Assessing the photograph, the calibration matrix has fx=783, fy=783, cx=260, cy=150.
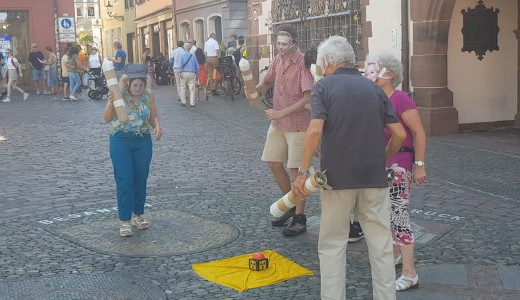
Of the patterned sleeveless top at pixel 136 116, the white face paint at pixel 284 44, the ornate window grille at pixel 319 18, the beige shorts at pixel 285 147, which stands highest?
the ornate window grille at pixel 319 18

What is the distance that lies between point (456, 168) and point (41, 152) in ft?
21.1

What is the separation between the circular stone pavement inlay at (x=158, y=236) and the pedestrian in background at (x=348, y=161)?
190 centimetres

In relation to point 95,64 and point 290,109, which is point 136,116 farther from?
point 95,64

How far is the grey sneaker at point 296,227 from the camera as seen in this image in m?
6.52

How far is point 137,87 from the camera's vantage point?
665cm

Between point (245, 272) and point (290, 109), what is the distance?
1.53m

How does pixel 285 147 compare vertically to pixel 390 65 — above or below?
below

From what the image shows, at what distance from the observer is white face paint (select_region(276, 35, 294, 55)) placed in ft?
21.1

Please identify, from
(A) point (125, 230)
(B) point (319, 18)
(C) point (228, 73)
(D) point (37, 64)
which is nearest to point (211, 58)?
(C) point (228, 73)

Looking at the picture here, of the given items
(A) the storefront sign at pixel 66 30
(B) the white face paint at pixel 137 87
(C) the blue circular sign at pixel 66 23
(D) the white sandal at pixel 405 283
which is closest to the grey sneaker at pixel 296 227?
(D) the white sandal at pixel 405 283

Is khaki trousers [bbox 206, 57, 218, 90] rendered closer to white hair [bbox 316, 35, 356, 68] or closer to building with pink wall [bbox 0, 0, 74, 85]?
building with pink wall [bbox 0, 0, 74, 85]

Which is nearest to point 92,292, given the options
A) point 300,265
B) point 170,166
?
point 300,265

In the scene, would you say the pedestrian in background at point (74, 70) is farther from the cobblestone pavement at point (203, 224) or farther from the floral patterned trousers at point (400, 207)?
the floral patterned trousers at point (400, 207)

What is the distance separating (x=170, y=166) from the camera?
10.6 meters
